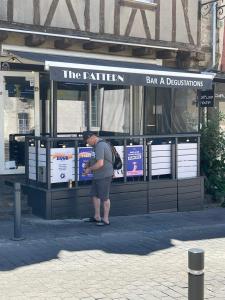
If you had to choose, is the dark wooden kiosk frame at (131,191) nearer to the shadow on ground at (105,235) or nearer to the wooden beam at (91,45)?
the shadow on ground at (105,235)

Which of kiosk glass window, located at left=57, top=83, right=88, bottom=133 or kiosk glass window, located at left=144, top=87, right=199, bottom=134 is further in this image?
kiosk glass window, located at left=144, top=87, right=199, bottom=134

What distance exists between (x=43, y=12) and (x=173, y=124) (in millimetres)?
4841

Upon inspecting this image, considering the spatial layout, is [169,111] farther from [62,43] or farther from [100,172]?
[100,172]

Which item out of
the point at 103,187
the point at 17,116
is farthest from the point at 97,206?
the point at 17,116

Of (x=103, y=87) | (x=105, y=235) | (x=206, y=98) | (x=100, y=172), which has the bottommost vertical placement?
(x=105, y=235)

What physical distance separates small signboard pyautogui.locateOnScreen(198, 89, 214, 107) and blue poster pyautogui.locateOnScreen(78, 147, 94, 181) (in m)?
4.48

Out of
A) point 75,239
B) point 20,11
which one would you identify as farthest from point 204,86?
point 75,239

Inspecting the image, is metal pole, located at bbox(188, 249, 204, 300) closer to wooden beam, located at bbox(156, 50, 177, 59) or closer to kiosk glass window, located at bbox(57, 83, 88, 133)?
kiosk glass window, located at bbox(57, 83, 88, 133)

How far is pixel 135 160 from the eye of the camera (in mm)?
9953

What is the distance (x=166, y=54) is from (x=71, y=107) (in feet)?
8.70

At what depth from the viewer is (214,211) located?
10703 mm

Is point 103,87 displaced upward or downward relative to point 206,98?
upward

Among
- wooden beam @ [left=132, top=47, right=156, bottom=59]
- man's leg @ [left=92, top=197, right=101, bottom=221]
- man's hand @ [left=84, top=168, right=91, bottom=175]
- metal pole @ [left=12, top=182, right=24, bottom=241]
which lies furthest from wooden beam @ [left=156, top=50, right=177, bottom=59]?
metal pole @ [left=12, top=182, right=24, bottom=241]

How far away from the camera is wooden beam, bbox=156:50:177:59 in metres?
12.1
